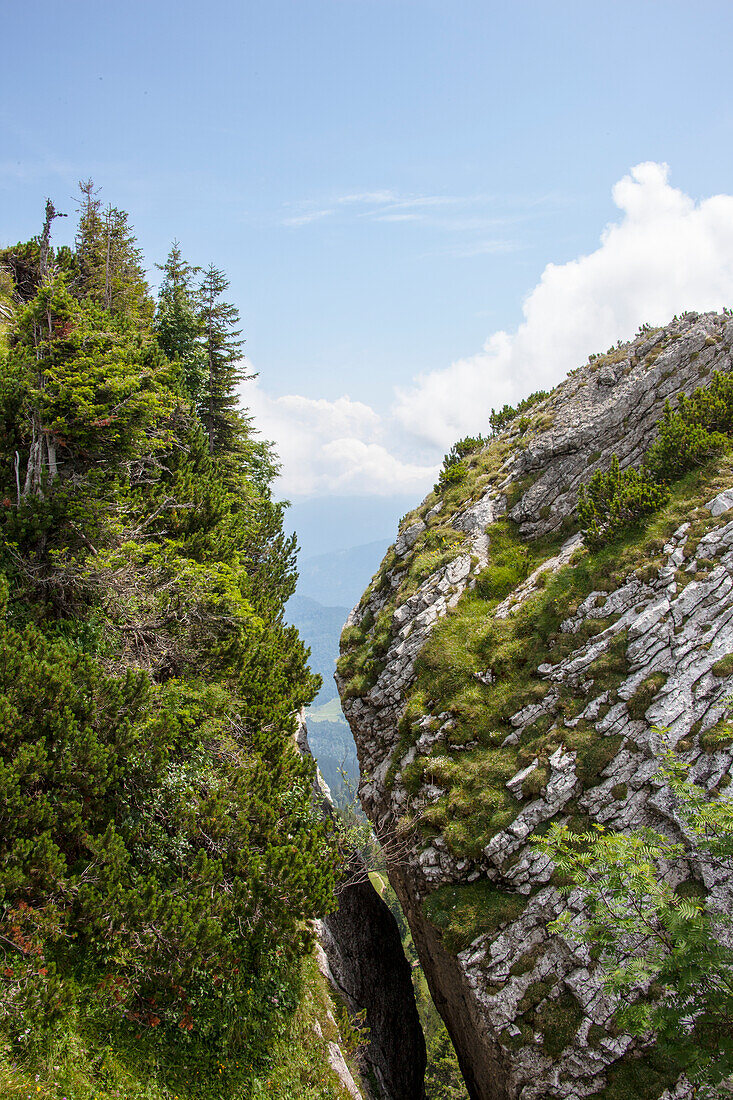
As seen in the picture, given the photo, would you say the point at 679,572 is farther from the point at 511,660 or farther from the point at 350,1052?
the point at 350,1052

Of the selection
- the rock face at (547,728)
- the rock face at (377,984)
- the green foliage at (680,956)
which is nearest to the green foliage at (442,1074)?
the rock face at (377,984)

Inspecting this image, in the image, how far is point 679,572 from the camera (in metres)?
14.9

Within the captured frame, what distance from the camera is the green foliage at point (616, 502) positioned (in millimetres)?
17484

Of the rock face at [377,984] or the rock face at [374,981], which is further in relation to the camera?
the rock face at [377,984]

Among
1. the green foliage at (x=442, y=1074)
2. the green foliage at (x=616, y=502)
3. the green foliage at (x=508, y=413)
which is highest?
the green foliage at (x=508, y=413)

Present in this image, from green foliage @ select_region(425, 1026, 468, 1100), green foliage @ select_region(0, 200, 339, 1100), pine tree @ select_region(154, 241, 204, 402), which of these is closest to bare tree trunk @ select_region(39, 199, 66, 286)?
green foliage @ select_region(0, 200, 339, 1100)

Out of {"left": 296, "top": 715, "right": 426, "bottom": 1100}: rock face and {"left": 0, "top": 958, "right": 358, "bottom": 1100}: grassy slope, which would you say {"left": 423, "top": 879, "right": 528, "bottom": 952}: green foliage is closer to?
{"left": 296, "top": 715, "right": 426, "bottom": 1100}: rock face

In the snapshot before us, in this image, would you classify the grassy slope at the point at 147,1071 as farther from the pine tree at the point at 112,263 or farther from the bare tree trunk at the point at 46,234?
the pine tree at the point at 112,263

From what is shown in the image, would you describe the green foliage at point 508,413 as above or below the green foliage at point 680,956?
above

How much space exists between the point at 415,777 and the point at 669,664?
8065 mm

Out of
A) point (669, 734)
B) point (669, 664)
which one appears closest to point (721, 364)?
point (669, 664)

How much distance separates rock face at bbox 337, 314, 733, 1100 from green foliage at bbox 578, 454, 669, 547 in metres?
0.88

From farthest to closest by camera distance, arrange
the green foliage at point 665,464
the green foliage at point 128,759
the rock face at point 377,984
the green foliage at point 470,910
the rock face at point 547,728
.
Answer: the green foliage at point 665,464 < the rock face at point 377,984 < the green foliage at point 470,910 < the rock face at point 547,728 < the green foliage at point 128,759

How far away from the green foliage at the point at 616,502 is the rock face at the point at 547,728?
88cm
